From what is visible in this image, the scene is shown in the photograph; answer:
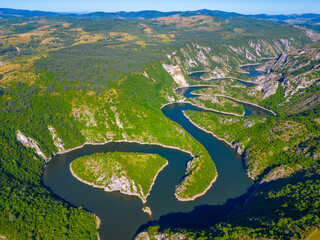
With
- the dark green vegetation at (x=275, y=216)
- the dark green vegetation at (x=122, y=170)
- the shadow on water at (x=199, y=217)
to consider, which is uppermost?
the dark green vegetation at (x=275, y=216)

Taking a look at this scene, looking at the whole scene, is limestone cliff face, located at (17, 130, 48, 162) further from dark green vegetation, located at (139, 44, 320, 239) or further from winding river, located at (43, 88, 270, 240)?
dark green vegetation, located at (139, 44, 320, 239)

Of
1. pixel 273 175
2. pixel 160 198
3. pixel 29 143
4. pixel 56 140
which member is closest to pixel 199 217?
pixel 160 198

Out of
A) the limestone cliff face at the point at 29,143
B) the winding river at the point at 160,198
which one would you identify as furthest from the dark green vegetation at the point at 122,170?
the limestone cliff face at the point at 29,143

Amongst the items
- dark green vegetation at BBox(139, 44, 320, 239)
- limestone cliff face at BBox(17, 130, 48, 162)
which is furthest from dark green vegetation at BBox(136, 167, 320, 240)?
limestone cliff face at BBox(17, 130, 48, 162)

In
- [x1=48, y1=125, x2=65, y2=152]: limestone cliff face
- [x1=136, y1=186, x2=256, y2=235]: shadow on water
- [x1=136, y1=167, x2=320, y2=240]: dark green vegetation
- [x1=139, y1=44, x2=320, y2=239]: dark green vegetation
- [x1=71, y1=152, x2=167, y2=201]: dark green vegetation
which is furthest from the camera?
[x1=48, y1=125, x2=65, y2=152]: limestone cliff face

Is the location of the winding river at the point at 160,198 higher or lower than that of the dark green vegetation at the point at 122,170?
lower

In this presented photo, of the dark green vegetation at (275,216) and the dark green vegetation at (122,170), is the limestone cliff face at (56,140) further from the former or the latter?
the dark green vegetation at (275,216)
